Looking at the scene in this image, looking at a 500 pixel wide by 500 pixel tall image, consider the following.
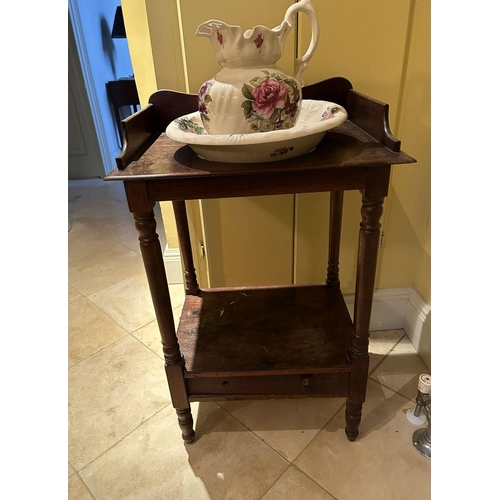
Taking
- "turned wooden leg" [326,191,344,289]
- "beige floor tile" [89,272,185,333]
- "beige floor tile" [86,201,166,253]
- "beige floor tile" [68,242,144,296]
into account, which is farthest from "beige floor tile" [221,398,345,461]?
"beige floor tile" [86,201,166,253]

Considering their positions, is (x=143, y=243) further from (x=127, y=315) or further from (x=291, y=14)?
(x=127, y=315)

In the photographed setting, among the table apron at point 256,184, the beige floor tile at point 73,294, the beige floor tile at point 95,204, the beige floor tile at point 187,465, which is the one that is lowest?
the beige floor tile at point 95,204

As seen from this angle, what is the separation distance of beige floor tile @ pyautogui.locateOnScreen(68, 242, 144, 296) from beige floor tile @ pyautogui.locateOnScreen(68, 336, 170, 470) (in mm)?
437

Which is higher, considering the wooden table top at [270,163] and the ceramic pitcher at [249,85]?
the ceramic pitcher at [249,85]

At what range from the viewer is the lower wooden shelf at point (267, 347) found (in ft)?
2.78

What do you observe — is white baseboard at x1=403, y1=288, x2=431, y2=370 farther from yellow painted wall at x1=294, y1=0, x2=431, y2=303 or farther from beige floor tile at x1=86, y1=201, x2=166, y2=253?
beige floor tile at x1=86, y1=201, x2=166, y2=253

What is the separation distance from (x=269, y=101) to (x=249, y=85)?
43 mm

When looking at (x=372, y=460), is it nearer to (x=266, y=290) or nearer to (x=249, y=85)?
(x=266, y=290)

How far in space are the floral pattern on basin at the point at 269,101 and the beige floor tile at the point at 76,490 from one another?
2.90 feet

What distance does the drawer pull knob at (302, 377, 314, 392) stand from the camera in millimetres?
847

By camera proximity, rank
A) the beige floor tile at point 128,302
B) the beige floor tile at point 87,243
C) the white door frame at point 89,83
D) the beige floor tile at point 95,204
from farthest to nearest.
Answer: the white door frame at point 89,83 < the beige floor tile at point 95,204 < the beige floor tile at point 87,243 < the beige floor tile at point 128,302

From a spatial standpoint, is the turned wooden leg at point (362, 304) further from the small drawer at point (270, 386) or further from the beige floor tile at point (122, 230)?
the beige floor tile at point (122, 230)

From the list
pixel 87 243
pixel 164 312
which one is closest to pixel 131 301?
Result: pixel 87 243

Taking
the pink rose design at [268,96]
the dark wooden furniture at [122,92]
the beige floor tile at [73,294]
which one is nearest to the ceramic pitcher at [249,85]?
the pink rose design at [268,96]
